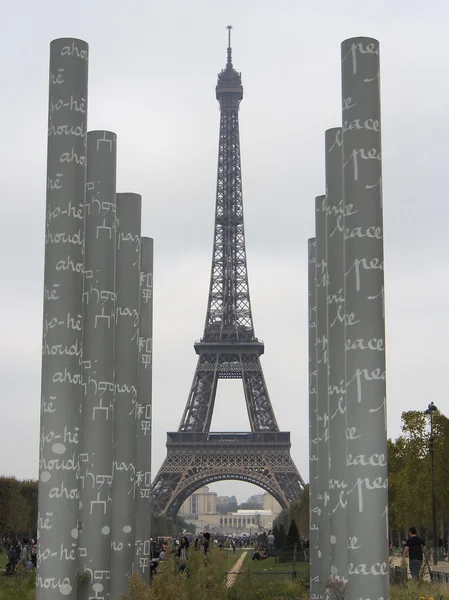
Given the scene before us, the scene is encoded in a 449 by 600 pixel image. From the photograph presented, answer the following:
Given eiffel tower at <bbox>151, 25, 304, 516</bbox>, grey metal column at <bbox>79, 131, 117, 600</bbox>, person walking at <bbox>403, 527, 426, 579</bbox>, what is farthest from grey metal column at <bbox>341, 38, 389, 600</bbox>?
eiffel tower at <bbox>151, 25, 304, 516</bbox>

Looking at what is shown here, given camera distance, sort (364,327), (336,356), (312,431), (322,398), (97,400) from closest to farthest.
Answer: (364,327), (336,356), (97,400), (322,398), (312,431)

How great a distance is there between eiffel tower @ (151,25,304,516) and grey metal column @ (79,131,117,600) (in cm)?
7016

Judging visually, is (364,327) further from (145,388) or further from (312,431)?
(145,388)

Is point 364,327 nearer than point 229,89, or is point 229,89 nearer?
point 364,327

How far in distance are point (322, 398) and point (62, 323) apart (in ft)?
28.9

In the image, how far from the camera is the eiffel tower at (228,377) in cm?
9444

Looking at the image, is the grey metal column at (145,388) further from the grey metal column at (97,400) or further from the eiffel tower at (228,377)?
the eiffel tower at (228,377)

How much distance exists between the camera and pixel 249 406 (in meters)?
97.6

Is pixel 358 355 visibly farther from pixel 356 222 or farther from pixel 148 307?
pixel 148 307

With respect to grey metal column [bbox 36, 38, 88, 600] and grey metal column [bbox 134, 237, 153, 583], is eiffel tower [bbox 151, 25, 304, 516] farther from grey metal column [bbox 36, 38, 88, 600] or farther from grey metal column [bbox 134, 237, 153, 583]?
grey metal column [bbox 36, 38, 88, 600]

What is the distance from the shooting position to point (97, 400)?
843 inches

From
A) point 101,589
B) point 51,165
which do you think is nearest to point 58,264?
point 51,165

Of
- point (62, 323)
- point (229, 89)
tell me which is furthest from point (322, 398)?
point (229, 89)

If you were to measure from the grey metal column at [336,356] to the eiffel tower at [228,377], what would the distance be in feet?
228
